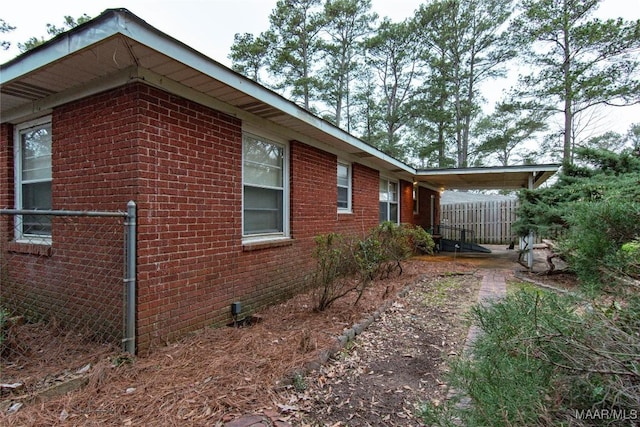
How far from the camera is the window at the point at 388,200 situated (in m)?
9.77

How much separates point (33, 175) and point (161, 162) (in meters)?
2.49

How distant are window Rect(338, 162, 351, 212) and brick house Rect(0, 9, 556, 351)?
6.79 feet

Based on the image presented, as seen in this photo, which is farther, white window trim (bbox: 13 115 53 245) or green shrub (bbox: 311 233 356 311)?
green shrub (bbox: 311 233 356 311)

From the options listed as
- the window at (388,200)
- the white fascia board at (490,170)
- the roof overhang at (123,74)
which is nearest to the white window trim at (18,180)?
the roof overhang at (123,74)

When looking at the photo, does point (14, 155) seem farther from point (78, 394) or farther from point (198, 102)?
point (78, 394)

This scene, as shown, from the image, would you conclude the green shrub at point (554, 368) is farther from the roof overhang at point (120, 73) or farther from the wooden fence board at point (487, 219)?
the wooden fence board at point (487, 219)

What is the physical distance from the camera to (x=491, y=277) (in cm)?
730

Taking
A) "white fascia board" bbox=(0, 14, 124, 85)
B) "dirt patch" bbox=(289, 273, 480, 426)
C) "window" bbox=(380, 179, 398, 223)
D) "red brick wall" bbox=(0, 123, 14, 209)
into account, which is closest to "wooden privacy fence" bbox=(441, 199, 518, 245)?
"window" bbox=(380, 179, 398, 223)

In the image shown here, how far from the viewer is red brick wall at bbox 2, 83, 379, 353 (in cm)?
312

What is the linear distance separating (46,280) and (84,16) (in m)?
11.9

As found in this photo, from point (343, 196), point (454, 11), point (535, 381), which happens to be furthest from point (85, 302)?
point (454, 11)

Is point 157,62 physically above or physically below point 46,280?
above

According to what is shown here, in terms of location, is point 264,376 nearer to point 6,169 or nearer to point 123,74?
point 123,74

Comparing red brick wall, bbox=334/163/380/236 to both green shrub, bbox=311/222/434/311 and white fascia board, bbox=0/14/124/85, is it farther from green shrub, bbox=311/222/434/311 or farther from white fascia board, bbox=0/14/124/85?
white fascia board, bbox=0/14/124/85
